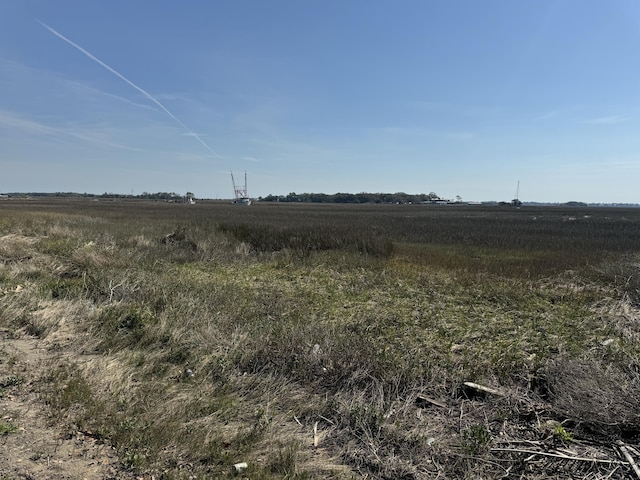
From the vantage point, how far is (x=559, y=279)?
1355 cm

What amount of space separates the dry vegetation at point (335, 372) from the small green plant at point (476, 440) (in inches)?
0.8

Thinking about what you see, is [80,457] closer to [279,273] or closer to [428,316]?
[428,316]

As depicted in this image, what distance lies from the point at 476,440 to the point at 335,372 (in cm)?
207

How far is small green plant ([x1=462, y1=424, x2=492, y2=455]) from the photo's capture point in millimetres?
4125

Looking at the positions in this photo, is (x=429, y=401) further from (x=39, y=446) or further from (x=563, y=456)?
(x=39, y=446)

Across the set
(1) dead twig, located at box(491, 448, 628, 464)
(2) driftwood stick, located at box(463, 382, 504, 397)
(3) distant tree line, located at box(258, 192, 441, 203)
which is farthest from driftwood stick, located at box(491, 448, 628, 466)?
(3) distant tree line, located at box(258, 192, 441, 203)

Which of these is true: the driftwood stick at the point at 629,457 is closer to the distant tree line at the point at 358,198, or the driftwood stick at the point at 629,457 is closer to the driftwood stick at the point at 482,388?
the driftwood stick at the point at 482,388

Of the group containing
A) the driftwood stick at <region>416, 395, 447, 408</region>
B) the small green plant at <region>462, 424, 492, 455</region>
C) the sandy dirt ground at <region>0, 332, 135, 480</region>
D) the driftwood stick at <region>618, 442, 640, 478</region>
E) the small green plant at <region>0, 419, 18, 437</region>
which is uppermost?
the small green plant at <region>0, 419, 18, 437</region>

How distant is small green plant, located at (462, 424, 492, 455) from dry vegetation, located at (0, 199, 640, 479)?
0.02 metres

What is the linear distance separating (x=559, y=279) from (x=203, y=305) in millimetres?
11308

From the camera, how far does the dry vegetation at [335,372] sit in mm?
3979

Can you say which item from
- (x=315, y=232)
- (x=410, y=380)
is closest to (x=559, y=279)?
(x=410, y=380)

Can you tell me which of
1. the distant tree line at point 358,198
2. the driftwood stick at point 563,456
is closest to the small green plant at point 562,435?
the driftwood stick at point 563,456

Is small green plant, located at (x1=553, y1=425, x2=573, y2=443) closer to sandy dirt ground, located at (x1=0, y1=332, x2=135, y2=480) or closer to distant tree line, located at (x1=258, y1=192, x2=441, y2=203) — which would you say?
sandy dirt ground, located at (x1=0, y1=332, x2=135, y2=480)
